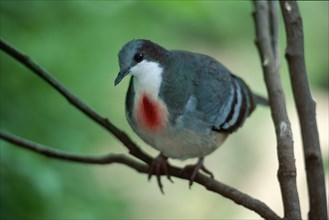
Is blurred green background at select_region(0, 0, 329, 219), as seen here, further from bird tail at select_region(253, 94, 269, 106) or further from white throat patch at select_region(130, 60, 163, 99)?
bird tail at select_region(253, 94, 269, 106)

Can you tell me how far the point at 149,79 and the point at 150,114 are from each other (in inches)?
4.2

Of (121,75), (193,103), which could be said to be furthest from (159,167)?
(121,75)

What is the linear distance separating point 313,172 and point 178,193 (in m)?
1.72

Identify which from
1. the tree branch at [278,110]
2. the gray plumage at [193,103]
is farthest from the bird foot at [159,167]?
the tree branch at [278,110]

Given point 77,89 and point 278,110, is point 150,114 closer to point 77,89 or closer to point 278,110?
point 278,110

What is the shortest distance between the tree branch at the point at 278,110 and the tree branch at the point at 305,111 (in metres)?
0.07

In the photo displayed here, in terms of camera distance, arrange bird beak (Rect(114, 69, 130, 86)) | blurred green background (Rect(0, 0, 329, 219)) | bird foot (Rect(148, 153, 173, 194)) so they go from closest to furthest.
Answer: bird beak (Rect(114, 69, 130, 86)) < bird foot (Rect(148, 153, 173, 194)) < blurred green background (Rect(0, 0, 329, 219))

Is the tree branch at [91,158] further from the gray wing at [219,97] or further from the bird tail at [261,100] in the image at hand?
the bird tail at [261,100]

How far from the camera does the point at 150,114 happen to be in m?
1.47

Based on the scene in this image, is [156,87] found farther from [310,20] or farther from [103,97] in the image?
[310,20]

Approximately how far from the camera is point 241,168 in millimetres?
2969

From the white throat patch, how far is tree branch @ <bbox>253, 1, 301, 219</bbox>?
0.22 meters

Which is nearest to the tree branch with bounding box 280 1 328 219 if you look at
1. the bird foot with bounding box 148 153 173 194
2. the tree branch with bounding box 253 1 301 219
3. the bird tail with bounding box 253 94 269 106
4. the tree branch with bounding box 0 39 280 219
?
the tree branch with bounding box 253 1 301 219

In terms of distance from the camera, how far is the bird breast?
4.70 ft
